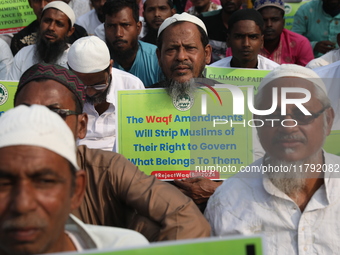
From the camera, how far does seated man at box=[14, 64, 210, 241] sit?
2.91 metres

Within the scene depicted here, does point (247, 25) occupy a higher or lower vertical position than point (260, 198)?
higher

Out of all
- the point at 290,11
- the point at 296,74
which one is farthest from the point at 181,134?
the point at 290,11

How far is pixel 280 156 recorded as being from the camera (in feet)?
9.94

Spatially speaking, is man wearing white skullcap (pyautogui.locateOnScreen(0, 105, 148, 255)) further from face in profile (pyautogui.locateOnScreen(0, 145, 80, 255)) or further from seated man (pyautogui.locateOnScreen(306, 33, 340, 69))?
seated man (pyautogui.locateOnScreen(306, 33, 340, 69))

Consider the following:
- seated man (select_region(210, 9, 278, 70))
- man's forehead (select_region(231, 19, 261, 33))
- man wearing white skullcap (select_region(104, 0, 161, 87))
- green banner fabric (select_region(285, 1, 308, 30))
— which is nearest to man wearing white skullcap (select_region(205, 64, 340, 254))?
seated man (select_region(210, 9, 278, 70))

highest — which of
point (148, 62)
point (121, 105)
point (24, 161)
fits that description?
point (148, 62)

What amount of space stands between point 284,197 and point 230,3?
4.97 m

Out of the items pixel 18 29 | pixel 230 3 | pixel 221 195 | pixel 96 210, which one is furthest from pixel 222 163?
pixel 18 29

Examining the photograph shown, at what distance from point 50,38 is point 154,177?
400cm

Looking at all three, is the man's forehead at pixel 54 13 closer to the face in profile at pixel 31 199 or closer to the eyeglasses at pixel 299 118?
the eyeglasses at pixel 299 118

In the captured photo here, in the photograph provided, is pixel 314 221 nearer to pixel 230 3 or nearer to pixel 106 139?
pixel 106 139

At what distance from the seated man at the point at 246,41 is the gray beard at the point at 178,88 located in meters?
1.24

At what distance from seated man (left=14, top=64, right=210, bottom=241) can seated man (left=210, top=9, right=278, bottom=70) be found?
2976 millimetres

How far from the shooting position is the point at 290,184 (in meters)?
3.02
